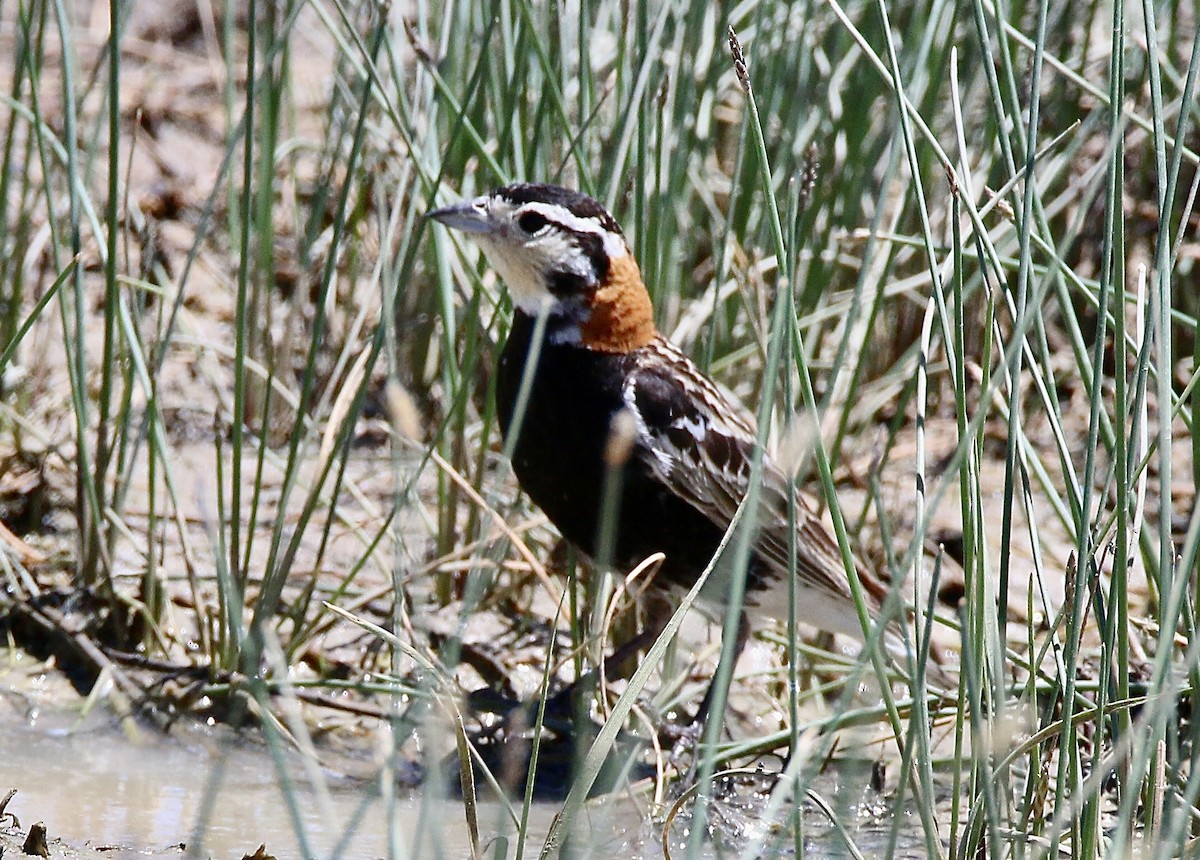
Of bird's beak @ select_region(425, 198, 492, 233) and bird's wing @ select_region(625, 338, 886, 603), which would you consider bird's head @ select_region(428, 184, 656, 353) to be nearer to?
bird's beak @ select_region(425, 198, 492, 233)

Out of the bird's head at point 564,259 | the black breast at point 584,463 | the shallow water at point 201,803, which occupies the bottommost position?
the shallow water at point 201,803

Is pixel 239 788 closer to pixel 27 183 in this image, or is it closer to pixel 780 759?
pixel 780 759

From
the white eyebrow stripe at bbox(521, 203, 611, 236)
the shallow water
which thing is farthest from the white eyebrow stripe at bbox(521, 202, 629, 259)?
the shallow water

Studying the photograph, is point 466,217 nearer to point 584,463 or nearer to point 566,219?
point 566,219

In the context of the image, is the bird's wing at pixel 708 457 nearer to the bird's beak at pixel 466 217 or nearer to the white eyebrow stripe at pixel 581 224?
the white eyebrow stripe at pixel 581 224

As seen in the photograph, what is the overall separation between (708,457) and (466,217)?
850 millimetres

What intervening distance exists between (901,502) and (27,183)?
2872 mm

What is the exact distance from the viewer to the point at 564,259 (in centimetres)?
397

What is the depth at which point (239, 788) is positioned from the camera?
374 cm

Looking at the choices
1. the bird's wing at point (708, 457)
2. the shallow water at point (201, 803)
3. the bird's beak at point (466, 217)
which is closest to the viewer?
the shallow water at point (201, 803)

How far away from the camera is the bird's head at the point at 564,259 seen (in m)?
3.84

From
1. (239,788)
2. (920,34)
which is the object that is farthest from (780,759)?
(920,34)

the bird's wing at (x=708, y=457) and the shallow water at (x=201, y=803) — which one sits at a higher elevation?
the bird's wing at (x=708, y=457)

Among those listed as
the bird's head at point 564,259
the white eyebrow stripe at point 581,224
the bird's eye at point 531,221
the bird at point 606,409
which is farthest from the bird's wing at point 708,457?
the bird's eye at point 531,221
